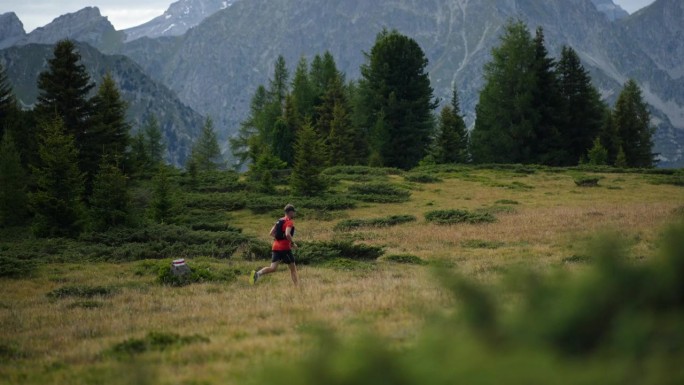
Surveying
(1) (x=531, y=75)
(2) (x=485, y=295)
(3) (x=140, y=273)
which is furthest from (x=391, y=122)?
(2) (x=485, y=295)

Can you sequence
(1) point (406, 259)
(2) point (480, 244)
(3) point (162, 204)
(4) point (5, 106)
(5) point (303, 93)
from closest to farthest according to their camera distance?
(1) point (406, 259)
(2) point (480, 244)
(3) point (162, 204)
(4) point (5, 106)
(5) point (303, 93)

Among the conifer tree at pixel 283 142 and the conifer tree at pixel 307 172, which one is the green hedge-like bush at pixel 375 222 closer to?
the conifer tree at pixel 307 172

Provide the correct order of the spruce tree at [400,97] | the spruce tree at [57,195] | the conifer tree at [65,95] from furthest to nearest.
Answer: the spruce tree at [400,97] → the conifer tree at [65,95] → the spruce tree at [57,195]

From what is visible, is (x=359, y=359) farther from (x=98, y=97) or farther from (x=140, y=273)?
(x=98, y=97)

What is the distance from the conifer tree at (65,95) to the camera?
1416 inches

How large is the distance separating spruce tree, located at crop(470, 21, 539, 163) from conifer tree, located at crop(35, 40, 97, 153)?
3908cm

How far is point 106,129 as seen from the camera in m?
38.0

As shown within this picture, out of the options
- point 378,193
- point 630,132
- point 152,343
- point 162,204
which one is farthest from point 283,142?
point 152,343

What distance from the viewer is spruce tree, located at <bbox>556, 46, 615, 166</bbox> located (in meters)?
60.7

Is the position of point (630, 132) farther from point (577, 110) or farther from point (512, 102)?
point (512, 102)

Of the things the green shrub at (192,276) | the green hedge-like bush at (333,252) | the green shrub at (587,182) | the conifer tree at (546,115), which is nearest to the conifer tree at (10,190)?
the green shrub at (192,276)

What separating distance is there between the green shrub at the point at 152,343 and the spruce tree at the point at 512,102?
52696 mm

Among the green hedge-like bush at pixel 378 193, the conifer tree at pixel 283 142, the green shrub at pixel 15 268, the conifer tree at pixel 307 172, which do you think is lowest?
the green shrub at pixel 15 268

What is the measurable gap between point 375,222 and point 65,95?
22393 mm
